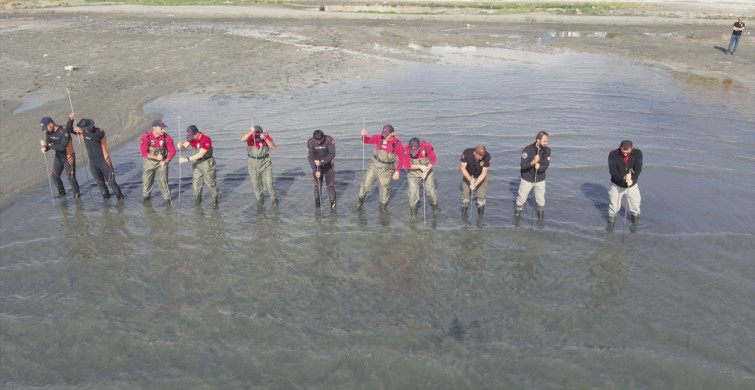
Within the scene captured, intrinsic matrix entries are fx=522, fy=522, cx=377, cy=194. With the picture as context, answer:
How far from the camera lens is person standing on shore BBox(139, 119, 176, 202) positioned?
12070 mm

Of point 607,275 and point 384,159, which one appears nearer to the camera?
point 607,275

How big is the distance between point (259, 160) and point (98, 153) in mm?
3963

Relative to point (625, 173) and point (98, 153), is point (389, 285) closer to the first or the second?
point (625, 173)

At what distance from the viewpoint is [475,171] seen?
38.4 feet

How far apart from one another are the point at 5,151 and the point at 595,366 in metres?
18.1

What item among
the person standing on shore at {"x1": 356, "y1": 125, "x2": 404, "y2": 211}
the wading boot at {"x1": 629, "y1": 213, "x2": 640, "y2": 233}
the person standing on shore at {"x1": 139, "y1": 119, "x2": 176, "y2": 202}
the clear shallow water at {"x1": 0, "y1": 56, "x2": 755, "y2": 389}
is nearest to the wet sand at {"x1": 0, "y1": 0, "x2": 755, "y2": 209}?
the person standing on shore at {"x1": 139, "y1": 119, "x2": 176, "y2": 202}

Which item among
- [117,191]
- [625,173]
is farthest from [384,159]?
[117,191]

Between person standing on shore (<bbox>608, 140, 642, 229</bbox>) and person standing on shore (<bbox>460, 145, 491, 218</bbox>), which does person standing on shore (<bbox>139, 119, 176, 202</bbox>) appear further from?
person standing on shore (<bbox>608, 140, 642, 229</bbox>)

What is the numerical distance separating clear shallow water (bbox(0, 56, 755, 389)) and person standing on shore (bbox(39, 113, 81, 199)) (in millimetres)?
711

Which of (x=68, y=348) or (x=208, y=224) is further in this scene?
(x=208, y=224)

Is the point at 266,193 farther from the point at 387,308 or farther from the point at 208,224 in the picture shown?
the point at 387,308

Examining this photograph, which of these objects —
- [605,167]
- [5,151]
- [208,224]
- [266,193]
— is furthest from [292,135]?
[605,167]

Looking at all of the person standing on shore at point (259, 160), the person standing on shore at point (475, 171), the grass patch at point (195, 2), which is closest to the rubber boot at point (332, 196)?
the person standing on shore at point (259, 160)

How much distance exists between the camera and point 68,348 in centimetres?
815
